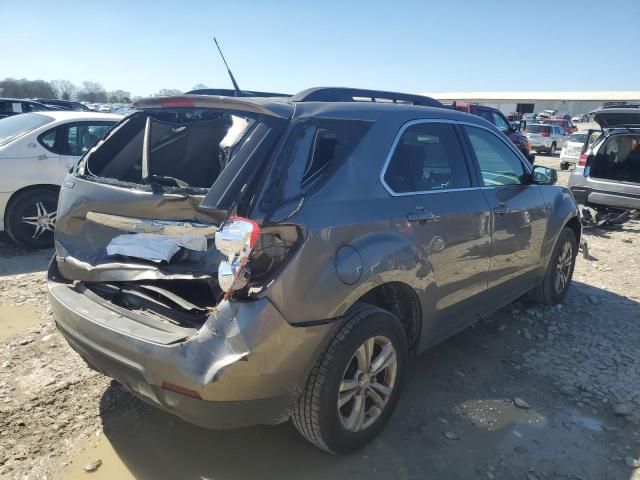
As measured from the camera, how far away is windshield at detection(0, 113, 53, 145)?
6.44 m

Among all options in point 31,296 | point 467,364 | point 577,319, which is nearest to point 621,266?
point 577,319

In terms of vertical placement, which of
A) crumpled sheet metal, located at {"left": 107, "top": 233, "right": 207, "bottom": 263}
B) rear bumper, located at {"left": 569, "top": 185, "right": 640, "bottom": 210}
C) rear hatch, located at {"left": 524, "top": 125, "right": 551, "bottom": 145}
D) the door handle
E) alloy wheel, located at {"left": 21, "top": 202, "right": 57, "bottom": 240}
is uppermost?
the door handle

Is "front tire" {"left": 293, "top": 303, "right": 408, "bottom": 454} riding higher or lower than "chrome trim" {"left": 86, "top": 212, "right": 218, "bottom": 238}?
lower

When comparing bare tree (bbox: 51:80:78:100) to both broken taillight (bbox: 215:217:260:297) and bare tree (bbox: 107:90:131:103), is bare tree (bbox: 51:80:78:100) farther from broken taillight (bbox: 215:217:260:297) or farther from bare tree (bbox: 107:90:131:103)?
broken taillight (bbox: 215:217:260:297)

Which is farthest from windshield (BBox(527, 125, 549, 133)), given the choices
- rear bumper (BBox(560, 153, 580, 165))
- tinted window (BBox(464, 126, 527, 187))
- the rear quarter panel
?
tinted window (BBox(464, 126, 527, 187))

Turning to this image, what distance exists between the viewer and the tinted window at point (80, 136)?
6.60 meters

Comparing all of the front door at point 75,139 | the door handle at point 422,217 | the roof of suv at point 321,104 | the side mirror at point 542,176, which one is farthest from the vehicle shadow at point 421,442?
the front door at point 75,139

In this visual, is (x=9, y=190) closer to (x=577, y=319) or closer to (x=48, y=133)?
(x=48, y=133)

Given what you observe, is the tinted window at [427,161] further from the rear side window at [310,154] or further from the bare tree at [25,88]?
the bare tree at [25,88]

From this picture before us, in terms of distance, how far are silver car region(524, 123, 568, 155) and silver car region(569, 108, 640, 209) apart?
17.7 metres

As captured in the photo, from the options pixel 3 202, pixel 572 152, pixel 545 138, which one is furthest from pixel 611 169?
pixel 545 138

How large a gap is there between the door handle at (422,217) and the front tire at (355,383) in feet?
1.75

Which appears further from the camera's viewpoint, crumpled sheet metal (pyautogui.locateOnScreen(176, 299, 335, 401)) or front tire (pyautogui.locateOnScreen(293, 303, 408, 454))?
front tire (pyautogui.locateOnScreen(293, 303, 408, 454))

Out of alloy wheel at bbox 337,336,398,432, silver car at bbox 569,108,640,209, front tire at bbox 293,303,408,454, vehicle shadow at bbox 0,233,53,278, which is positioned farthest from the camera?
silver car at bbox 569,108,640,209
